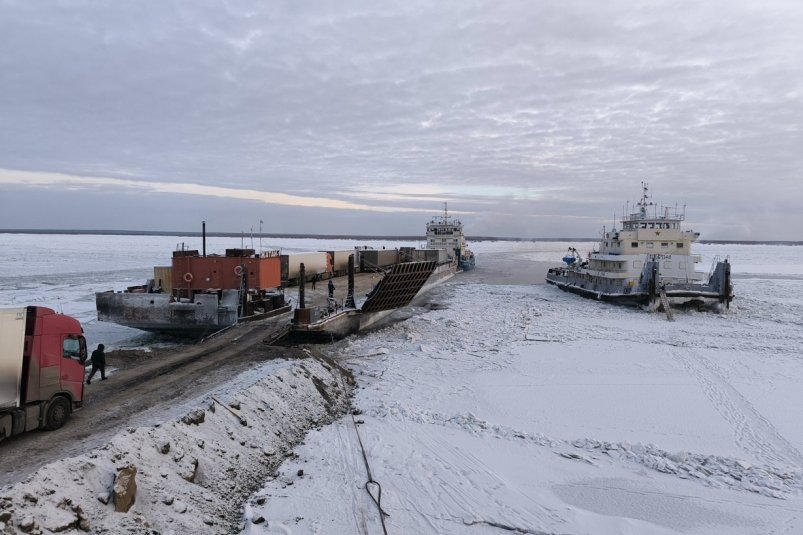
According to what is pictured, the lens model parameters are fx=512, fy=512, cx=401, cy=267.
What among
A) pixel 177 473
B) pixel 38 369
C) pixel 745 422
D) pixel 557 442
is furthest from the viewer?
pixel 745 422

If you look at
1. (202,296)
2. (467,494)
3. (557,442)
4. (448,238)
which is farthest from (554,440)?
(448,238)

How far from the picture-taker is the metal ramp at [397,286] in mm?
21859

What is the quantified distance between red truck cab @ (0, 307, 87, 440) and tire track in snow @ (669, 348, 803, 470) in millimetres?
12757

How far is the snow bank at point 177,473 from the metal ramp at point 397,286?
10.9 m

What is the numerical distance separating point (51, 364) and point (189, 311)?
9881 mm

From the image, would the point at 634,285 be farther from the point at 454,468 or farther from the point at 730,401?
the point at 454,468

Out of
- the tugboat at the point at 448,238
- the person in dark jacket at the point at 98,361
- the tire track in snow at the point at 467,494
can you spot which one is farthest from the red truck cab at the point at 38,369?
the tugboat at the point at 448,238

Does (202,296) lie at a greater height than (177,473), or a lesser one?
greater

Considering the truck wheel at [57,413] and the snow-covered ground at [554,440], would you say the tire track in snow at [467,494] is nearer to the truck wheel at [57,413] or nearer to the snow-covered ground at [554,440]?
the snow-covered ground at [554,440]

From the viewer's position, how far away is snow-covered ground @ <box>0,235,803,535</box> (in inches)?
301

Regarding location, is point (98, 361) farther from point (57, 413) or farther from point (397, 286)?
point (397, 286)

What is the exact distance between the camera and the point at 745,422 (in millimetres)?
11633

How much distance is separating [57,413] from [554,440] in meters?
9.26

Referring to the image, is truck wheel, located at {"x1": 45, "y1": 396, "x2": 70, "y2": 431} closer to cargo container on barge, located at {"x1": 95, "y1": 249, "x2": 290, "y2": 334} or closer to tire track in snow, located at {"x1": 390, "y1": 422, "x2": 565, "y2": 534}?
tire track in snow, located at {"x1": 390, "y1": 422, "x2": 565, "y2": 534}
